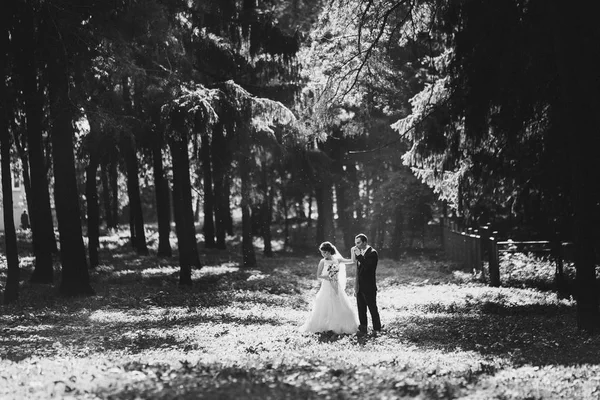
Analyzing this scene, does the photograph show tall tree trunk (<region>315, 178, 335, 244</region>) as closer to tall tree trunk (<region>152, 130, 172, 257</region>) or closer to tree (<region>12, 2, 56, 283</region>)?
tall tree trunk (<region>152, 130, 172, 257</region>)

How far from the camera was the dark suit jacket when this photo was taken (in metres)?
13.7

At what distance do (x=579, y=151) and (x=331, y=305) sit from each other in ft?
17.7

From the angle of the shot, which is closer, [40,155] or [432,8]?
[432,8]

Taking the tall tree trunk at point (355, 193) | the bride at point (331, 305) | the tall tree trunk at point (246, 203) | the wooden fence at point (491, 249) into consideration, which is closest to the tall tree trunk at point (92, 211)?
the tall tree trunk at point (246, 203)

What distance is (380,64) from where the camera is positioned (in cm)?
1558

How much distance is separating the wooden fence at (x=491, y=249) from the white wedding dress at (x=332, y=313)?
7.92m

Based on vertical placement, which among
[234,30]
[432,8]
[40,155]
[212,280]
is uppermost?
[234,30]

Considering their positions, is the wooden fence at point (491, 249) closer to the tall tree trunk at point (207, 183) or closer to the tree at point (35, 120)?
the tall tree trunk at point (207, 183)

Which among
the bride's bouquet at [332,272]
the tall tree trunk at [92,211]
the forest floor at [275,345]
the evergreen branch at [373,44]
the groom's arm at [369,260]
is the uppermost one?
the evergreen branch at [373,44]

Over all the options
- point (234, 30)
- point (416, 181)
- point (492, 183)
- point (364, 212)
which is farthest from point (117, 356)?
point (364, 212)

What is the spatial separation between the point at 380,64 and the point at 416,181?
20323 millimetres

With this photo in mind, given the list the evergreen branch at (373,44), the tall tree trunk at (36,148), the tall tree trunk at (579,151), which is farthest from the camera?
the tall tree trunk at (36,148)

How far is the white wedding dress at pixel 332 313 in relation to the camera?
46.2 feet

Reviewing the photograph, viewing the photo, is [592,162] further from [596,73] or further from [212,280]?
[212,280]
